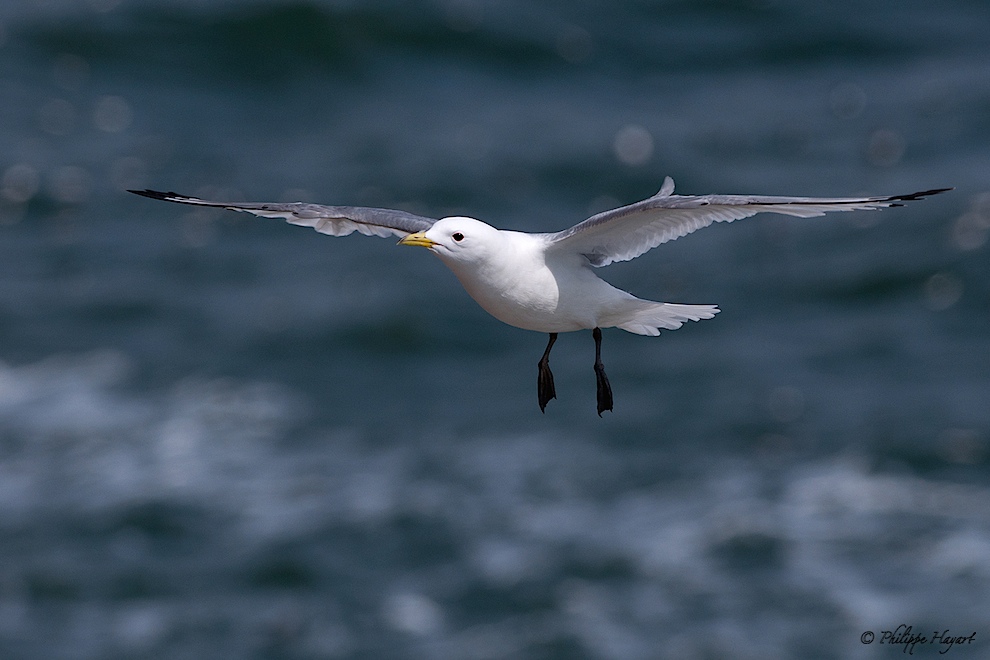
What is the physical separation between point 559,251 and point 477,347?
33492 mm

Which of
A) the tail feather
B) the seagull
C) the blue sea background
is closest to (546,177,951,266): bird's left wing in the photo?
the seagull

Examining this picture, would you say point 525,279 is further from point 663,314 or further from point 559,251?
point 663,314

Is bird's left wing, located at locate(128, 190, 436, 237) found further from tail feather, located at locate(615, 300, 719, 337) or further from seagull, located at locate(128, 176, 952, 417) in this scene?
tail feather, located at locate(615, 300, 719, 337)

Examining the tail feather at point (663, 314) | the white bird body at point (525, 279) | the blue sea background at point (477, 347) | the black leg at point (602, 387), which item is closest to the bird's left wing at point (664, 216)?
the white bird body at point (525, 279)

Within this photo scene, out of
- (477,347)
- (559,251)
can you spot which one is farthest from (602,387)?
(477,347)

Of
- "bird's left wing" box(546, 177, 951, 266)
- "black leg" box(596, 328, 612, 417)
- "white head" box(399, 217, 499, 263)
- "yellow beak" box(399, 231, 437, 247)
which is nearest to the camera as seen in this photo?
"bird's left wing" box(546, 177, 951, 266)

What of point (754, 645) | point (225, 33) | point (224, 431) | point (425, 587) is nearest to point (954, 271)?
point (754, 645)

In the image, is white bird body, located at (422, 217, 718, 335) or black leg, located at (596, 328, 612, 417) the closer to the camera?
white bird body, located at (422, 217, 718, 335)

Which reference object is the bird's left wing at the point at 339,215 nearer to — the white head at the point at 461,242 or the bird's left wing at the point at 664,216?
the white head at the point at 461,242

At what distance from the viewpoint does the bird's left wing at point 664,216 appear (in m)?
9.54

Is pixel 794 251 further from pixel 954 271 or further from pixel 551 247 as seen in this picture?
pixel 551 247

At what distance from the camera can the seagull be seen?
34.6ft

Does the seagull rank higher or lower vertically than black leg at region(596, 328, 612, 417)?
higher

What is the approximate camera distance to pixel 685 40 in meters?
57.5
